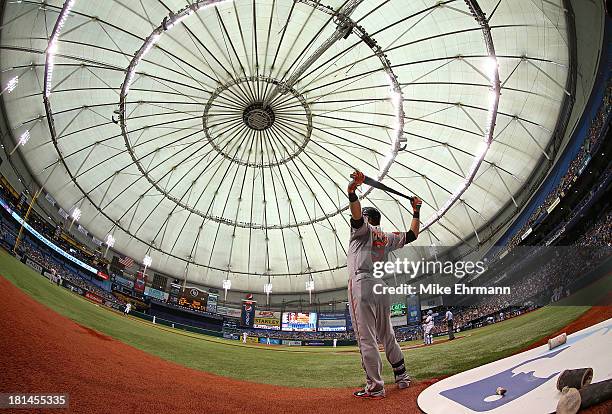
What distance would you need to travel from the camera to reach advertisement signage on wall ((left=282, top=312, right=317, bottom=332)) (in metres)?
44.6

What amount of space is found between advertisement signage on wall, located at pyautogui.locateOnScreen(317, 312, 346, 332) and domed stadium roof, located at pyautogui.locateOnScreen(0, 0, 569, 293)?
1251 cm

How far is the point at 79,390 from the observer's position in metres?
4.20

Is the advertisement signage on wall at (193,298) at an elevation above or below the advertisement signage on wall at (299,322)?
above

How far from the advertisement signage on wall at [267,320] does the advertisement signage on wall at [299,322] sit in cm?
83

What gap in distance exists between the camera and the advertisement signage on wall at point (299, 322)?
146 feet

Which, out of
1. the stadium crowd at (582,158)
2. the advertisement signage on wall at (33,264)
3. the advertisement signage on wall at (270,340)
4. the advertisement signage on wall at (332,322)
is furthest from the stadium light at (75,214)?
the stadium crowd at (582,158)

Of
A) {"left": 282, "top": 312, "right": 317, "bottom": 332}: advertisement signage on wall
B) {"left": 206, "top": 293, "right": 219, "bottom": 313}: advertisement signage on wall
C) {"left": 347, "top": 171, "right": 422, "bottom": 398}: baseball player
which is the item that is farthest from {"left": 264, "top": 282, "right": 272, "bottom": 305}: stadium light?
{"left": 347, "top": 171, "right": 422, "bottom": 398}: baseball player

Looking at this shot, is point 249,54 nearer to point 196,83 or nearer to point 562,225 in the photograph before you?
point 196,83

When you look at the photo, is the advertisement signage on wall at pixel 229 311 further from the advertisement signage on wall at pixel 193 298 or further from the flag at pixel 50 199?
the flag at pixel 50 199

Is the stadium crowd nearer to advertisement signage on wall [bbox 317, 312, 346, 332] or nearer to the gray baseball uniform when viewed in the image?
the gray baseball uniform

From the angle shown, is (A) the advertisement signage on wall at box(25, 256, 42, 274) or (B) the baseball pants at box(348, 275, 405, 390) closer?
(B) the baseball pants at box(348, 275, 405, 390)

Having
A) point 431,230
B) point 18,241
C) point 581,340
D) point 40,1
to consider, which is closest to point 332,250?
point 431,230

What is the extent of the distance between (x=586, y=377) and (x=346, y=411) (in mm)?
2610

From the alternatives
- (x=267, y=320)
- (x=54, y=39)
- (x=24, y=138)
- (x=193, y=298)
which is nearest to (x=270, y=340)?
(x=267, y=320)
